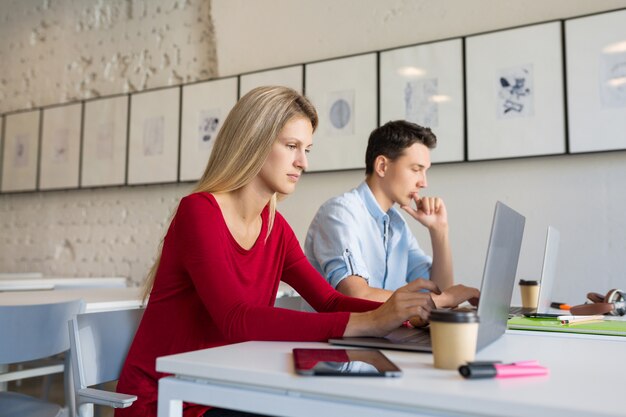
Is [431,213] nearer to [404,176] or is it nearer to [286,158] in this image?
[404,176]

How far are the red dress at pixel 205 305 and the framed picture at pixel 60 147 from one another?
3227 mm

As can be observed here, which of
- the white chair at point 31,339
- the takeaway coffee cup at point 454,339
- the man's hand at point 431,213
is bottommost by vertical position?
the white chair at point 31,339

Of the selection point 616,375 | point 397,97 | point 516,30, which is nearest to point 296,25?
point 397,97

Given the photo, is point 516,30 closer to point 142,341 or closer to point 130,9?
point 142,341

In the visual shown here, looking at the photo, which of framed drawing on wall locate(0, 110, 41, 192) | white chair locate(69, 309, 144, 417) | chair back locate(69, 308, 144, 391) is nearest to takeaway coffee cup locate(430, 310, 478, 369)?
white chair locate(69, 309, 144, 417)

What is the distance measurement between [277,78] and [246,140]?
214cm

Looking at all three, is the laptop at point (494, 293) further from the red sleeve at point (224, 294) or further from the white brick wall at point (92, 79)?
the white brick wall at point (92, 79)

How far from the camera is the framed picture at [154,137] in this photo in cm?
366

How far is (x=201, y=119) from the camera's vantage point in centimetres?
356

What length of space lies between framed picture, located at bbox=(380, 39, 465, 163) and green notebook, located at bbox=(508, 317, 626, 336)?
145cm

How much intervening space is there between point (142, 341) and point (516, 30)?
2286 millimetres

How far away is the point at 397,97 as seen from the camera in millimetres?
2918

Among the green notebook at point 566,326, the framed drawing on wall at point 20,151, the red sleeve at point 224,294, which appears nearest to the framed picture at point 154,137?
the framed drawing on wall at point 20,151

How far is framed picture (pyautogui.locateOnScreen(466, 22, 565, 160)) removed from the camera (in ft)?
8.35
